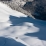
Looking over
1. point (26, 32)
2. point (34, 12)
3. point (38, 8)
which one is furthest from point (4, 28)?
point (38, 8)

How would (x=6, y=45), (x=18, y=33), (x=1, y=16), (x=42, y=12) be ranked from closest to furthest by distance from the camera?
(x=6, y=45)
(x=18, y=33)
(x=1, y=16)
(x=42, y=12)

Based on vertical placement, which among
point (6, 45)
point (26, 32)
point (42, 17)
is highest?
point (42, 17)

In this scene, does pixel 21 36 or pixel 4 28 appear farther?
pixel 4 28

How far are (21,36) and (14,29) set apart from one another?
2.16 feet

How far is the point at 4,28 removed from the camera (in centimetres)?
562

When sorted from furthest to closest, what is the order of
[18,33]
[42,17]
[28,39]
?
1. [42,17]
2. [18,33]
3. [28,39]

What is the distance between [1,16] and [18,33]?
202 centimetres

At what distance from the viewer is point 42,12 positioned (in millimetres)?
11289

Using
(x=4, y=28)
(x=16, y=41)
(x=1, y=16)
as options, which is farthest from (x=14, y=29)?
(x=1, y=16)

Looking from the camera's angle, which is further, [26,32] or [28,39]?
[26,32]

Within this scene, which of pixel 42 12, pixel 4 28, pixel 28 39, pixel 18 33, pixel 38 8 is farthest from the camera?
pixel 38 8

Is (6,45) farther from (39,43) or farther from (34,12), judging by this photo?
(34,12)

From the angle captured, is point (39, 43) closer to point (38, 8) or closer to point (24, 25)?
point (24, 25)

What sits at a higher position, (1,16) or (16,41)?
(1,16)
